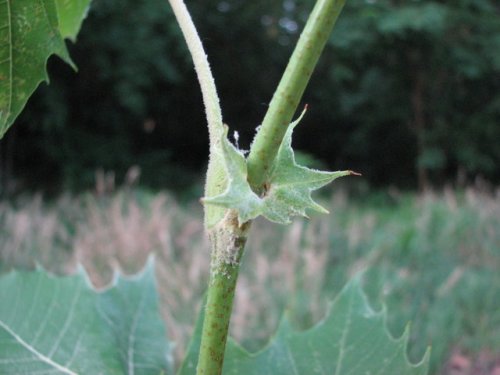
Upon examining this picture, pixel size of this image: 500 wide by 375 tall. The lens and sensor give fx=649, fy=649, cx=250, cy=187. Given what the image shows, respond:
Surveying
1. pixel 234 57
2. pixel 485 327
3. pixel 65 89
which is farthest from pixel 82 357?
pixel 234 57

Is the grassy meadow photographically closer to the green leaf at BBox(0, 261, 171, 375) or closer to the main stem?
the green leaf at BBox(0, 261, 171, 375)

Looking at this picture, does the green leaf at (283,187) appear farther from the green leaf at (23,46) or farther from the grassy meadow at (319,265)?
the grassy meadow at (319,265)

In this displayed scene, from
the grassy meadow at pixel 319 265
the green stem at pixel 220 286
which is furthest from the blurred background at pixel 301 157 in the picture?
the green stem at pixel 220 286

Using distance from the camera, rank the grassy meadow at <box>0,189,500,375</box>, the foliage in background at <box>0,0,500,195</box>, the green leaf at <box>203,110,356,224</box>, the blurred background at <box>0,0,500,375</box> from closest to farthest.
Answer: the green leaf at <box>203,110,356,224</box> < the grassy meadow at <box>0,189,500,375</box> < the blurred background at <box>0,0,500,375</box> < the foliage in background at <box>0,0,500,195</box>

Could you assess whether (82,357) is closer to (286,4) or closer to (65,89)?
(65,89)

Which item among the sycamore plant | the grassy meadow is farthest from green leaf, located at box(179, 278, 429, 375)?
the grassy meadow

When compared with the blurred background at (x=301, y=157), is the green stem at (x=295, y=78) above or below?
above
